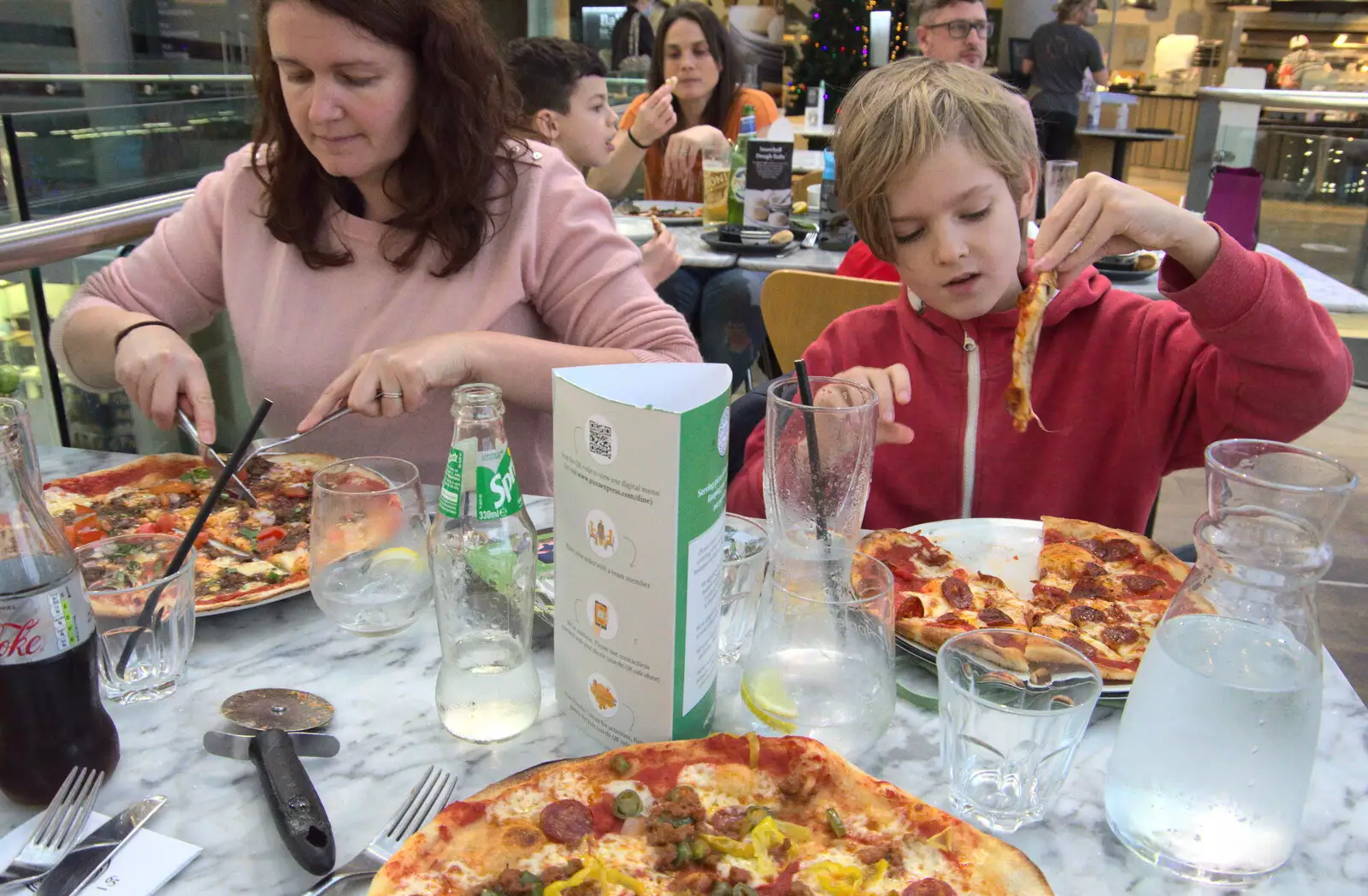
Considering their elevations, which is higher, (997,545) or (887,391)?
(887,391)

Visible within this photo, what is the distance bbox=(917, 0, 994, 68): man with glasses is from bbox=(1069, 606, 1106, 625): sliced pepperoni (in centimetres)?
377

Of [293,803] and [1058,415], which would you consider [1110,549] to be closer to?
[1058,415]

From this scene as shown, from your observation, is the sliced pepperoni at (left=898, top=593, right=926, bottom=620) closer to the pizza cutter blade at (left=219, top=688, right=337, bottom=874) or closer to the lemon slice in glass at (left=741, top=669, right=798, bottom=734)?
the lemon slice in glass at (left=741, top=669, right=798, bottom=734)


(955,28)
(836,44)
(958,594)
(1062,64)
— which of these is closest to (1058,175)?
(955,28)

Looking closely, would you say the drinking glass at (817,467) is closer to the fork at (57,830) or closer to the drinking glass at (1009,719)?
the drinking glass at (1009,719)

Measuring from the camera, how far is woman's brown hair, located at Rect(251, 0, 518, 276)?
1.88 metres

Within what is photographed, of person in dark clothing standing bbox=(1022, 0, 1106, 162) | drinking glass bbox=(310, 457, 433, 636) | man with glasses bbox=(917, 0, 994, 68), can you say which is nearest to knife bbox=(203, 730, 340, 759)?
drinking glass bbox=(310, 457, 433, 636)

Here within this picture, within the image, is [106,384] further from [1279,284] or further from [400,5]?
[1279,284]

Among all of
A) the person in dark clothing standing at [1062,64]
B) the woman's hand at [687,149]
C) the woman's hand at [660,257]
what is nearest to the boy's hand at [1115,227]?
the woman's hand at [660,257]

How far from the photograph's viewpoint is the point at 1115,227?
1.47 m

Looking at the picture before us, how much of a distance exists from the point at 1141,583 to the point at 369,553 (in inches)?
41.7

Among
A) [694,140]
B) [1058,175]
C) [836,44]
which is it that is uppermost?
[836,44]

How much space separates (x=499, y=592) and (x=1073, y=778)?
0.64m

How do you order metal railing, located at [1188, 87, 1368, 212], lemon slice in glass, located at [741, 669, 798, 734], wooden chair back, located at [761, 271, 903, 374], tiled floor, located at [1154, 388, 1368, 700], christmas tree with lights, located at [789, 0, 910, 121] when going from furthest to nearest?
christmas tree with lights, located at [789, 0, 910, 121]
metal railing, located at [1188, 87, 1368, 212]
tiled floor, located at [1154, 388, 1368, 700]
wooden chair back, located at [761, 271, 903, 374]
lemon slice in glass, located at [741, 669, 798, 734]
